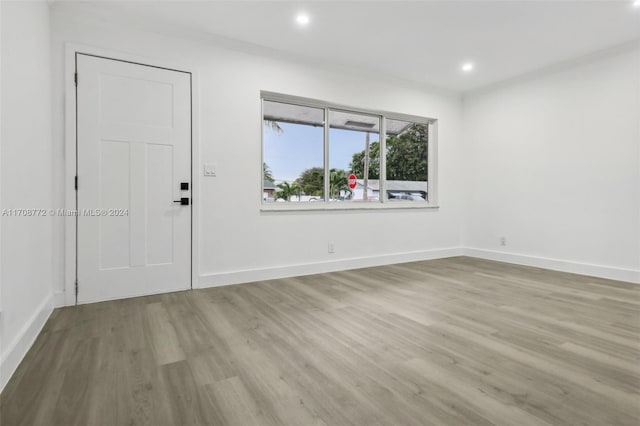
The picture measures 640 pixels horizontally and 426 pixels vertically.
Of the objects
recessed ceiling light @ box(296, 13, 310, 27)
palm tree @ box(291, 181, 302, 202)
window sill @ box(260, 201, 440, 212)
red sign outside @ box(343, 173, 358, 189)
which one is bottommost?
window sill @ box(260, 201, 440, 212)

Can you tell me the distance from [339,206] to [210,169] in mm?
1678

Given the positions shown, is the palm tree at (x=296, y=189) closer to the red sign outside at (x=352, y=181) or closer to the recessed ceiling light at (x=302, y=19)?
the red sign outside at (x=352, y=181)

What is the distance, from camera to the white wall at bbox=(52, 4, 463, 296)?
2.96 m

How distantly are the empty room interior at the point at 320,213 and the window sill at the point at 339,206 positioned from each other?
0.11 feet

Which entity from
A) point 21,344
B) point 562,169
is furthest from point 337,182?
point 21,344

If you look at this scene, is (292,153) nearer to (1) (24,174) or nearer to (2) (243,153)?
(2) (243,153)

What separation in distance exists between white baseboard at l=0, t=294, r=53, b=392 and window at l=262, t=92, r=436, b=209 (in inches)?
86.2

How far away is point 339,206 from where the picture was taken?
4309 millimetres

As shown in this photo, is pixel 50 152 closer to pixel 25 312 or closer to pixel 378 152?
pixel 25 312

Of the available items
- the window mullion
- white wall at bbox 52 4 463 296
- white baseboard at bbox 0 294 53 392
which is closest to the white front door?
white wall at bbox 52 4 463 296

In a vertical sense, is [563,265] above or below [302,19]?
below

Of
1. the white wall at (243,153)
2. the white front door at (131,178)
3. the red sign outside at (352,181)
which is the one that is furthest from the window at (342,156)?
the white front door at (131,178)

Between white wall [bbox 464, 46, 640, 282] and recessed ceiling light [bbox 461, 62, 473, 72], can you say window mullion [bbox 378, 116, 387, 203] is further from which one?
white wall [bbox 464, 46, 640, 282]

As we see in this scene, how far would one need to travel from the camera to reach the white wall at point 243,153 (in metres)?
2.96
